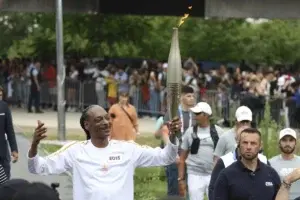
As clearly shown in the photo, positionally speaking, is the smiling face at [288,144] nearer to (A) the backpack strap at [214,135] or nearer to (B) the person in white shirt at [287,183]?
(A) the backpack strap at [214,135]

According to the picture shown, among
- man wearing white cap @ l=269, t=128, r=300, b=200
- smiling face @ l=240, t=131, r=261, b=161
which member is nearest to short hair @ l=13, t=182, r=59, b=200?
smiling face @ l=240, t=131, r=261, b=161

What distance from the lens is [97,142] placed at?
7355 millimetres

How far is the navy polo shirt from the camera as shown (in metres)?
7.64

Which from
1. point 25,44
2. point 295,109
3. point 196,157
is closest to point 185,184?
point 196,157

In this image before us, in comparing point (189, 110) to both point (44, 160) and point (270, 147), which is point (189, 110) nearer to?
point (270, 147)

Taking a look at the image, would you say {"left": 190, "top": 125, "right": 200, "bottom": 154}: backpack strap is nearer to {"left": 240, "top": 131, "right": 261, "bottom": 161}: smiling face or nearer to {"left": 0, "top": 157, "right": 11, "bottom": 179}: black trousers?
{"left": 0, "top": 157, "right": 11, "bottom": 179}: black trousers

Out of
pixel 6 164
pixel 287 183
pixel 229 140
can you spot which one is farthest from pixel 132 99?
pixel 287 183

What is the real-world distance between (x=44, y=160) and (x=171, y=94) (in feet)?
5.20

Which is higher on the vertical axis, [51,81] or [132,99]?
[51,81]

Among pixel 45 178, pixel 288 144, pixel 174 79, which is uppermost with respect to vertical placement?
pixel 174 79

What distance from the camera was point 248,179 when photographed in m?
7.71

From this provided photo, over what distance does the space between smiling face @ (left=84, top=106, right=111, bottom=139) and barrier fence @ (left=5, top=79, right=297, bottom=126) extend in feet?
65.2

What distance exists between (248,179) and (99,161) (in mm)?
1175

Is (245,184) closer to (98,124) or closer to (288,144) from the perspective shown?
(98,124)
